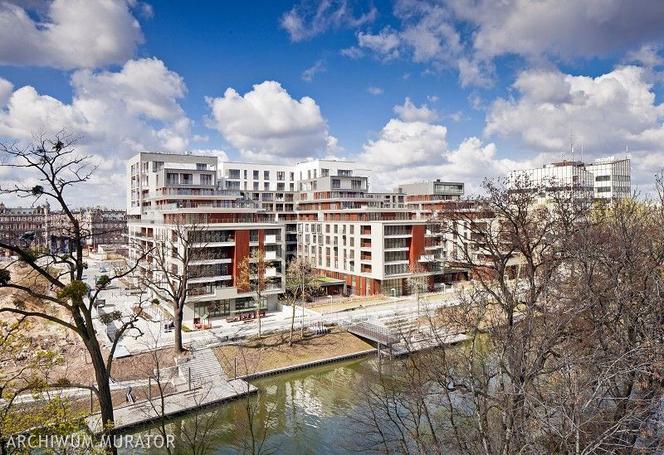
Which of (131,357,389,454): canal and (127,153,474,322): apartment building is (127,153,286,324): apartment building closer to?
(127,153,474,322): apartment building

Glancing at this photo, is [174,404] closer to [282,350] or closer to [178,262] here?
[282,350]

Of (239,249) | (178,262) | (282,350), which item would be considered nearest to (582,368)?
(282,350)

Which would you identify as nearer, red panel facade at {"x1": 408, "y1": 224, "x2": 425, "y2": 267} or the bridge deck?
the bridge deck

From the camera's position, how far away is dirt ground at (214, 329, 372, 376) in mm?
32844

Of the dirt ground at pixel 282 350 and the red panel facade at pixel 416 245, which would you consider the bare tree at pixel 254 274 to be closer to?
the dirt ground at pixel 282 350

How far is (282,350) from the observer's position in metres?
35.2

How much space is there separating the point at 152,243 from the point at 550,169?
235ft

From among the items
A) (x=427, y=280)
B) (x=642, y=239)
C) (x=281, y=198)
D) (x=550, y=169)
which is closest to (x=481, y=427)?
(x=642, y=239)

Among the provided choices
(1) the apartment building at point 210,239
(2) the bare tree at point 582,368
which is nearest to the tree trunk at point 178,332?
(1) the apartment building at point 210,239

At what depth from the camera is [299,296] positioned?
172ft

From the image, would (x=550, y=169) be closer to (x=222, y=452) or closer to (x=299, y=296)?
(x=299, y=296)

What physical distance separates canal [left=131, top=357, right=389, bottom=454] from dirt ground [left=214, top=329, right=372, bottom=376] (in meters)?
1.22

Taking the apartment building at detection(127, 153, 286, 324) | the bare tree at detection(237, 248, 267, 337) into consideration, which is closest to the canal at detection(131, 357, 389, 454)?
the bare tree at detection(237, 248, 267, 337)

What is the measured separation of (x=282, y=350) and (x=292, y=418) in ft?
29.5
